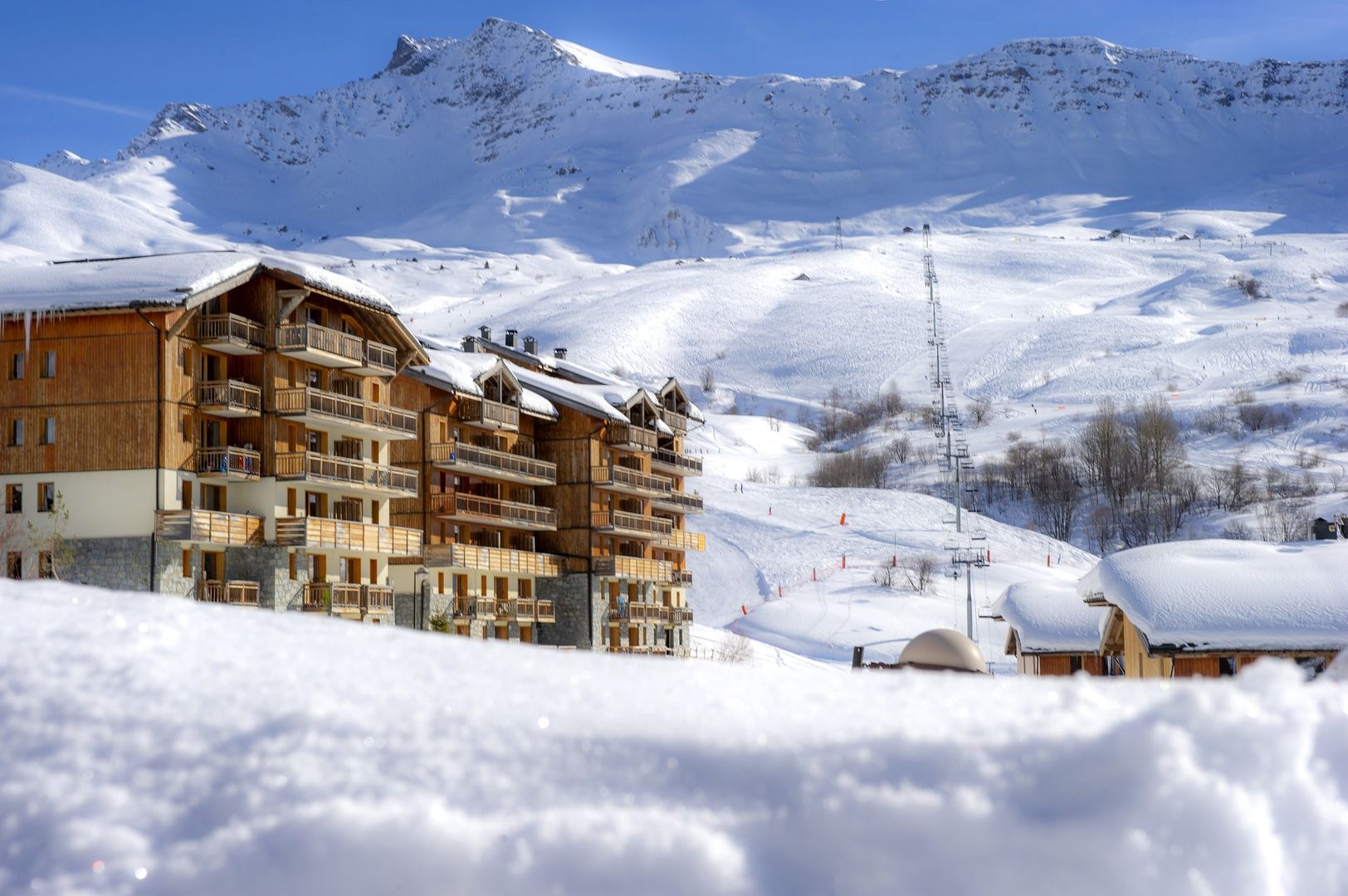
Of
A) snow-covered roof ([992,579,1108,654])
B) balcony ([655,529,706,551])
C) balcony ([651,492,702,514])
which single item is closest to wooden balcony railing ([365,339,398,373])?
snow-covered roof ([992,579,1108,654])

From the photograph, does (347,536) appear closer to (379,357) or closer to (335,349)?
(335,349)

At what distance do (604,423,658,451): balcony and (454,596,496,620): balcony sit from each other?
1171cm

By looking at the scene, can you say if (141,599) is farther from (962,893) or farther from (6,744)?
(962,893)

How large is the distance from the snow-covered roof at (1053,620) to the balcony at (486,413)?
22.1m

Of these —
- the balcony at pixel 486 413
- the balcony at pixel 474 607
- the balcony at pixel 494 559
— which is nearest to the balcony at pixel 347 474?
the balcony at pixel 494 559

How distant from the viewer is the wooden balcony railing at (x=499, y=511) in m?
54.6

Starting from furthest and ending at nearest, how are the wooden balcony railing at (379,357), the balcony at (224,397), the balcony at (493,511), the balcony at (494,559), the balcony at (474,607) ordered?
the balcony at (493,511), the balcony at (474,607), the balcony at (494,559), the wooden balcony railing at (379,357), the balcony at (224,397)

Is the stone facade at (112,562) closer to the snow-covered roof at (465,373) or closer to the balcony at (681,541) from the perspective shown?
the snow-covered roof at (465,373)

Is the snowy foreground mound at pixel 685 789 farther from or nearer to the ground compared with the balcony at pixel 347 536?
nearer to the ground

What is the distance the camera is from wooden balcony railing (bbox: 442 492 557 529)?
179 ft

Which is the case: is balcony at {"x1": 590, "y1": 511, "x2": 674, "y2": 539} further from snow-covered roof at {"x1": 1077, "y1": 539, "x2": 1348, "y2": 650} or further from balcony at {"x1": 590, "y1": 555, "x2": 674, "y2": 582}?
snow-covered roof at {"x1": 1077, "y1": 539, "x2": 1348, "y2": 650}

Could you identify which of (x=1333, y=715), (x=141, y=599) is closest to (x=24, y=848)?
(x=141, y=599)

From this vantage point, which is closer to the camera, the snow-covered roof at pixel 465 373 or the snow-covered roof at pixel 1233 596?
the snow-covered roof at pixel 1233 596

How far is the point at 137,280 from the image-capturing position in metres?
43.0
